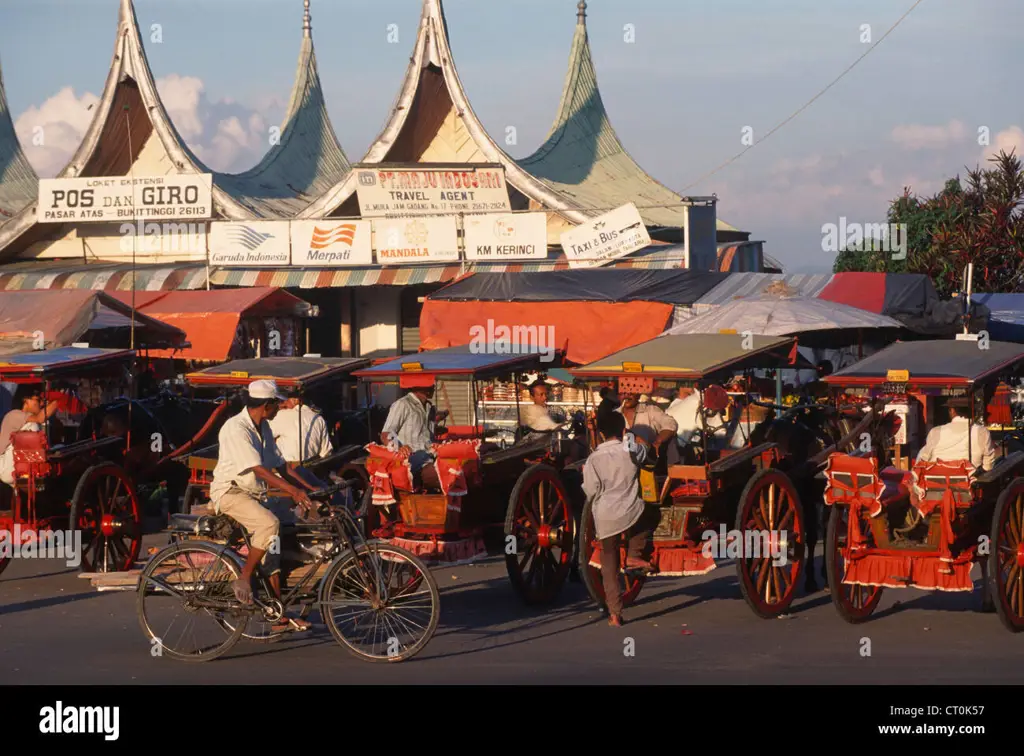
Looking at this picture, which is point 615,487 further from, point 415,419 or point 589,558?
point 415,419

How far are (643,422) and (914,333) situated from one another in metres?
9.33

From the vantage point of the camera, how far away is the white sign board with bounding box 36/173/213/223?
25766 millimetres

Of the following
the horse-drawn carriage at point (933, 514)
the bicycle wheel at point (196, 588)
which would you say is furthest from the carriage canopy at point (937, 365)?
the bicycle wheel at point (196, 588)

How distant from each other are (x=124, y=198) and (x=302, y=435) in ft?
45.9

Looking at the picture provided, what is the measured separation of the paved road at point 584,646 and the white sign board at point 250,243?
13.5 metres

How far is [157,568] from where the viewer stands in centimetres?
893

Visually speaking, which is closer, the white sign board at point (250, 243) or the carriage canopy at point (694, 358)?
the carriage canopy at point (694, 358)

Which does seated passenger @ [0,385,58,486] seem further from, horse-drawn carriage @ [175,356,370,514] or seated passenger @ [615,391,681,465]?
seated passenger @ [615,391,681,465]

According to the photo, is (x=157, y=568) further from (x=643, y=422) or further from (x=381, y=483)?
(x=643, y=422)

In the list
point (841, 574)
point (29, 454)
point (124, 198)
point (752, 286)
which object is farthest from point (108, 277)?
point (841, 574)

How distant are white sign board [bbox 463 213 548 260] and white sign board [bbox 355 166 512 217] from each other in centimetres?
145

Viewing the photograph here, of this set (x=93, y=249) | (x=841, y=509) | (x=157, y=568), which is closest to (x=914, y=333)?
(x=841, y=509)

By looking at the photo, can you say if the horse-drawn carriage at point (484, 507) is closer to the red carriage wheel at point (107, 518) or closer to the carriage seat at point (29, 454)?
the red carriage wheel at point (107, 518)

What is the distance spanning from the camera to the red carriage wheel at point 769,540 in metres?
10.0
